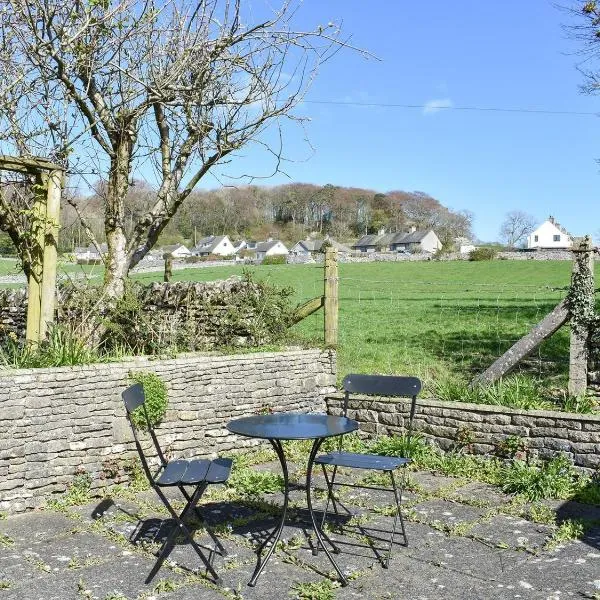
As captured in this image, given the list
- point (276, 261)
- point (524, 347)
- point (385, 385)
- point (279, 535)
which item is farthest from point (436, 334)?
point (276, 261)

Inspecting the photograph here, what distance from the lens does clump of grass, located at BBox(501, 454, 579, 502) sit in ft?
20.7

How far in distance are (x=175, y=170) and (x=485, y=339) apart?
651 cm

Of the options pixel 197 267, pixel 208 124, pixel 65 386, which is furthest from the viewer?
pixel 197 267

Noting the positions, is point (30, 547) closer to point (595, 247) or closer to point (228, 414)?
point (228, 414)

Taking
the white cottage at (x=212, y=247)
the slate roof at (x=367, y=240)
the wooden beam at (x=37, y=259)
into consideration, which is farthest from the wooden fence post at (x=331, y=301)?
the slate roof at (x=367, y=240)

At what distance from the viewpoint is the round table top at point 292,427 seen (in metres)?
4.62

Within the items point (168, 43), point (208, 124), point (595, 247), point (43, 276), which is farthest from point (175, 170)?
point (595, 247)

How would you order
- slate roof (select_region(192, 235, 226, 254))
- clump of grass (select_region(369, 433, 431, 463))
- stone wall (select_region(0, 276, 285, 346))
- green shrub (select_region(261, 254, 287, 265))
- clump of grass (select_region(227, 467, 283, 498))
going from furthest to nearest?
1. slate roof (select_region(192, 235, 226, 254))
2. green shrub (select_region(261, 254, 287, 265))
3. stone wall (select_region(0, 276, 285, 346))
4. clump of grass (select_region(369, 433, 431, 463))
5. clump of grass (select_region(227, 467, 283, 498))

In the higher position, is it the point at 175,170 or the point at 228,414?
the point at 175,170

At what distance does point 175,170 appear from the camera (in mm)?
9312

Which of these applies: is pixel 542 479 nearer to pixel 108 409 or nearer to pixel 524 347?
pixel 524 347

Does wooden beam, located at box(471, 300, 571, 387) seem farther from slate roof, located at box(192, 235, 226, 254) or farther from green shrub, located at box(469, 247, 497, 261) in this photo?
slate roof, located at box(192, 235, 226, 254)

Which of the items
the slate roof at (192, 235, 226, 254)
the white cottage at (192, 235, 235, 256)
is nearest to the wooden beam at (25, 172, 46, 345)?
the white cottage at (192, 235, 235, 256)

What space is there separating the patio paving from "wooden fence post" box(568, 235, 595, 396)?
1.65 metres
